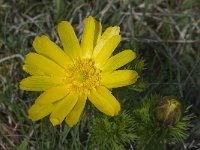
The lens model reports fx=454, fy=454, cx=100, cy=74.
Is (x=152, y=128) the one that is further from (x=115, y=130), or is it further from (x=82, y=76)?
(x=82, y=76)

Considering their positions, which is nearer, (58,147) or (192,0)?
(58,147)

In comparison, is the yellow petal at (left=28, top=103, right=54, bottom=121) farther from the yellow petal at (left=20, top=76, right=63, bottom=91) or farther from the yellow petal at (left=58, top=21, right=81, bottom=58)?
the yellow petal at (left=58, top=21, right=81, bottom=58)

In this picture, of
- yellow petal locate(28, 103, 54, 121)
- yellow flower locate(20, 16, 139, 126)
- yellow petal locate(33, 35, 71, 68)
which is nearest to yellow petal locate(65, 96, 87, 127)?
yellow flower locate(20, 16, 139, 126)

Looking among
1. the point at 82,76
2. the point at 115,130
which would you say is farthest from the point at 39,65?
the point at 115,130

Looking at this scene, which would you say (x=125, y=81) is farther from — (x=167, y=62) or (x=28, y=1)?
(x=28, y=1)

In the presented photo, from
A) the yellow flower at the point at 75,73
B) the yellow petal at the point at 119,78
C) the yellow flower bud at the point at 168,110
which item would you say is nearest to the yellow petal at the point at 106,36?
the yellow flower at the point at 75,73

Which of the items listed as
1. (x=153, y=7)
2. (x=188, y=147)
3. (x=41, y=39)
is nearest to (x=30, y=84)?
(x=41, y=39)
